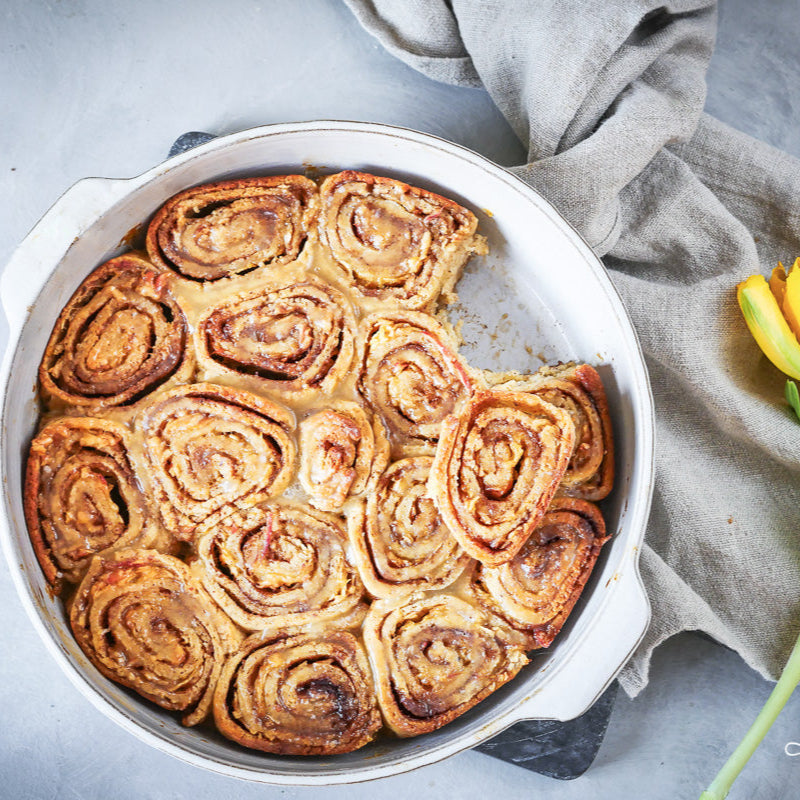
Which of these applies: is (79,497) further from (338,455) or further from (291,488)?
(338,455)

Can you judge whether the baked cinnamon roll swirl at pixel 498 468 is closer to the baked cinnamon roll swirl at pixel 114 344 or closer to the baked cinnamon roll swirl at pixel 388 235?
the baked cinnamon roll swirl at pixel 388 235

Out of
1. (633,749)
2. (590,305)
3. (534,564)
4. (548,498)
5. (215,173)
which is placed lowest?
(633,749)

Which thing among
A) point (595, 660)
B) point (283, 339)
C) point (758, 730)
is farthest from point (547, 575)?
point (283, 339)

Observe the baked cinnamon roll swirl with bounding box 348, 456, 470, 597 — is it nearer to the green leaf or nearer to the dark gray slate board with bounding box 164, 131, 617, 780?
the dark gray slate board with bounding box 164, 131, 617, 780

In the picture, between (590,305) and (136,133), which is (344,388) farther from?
(136,133)

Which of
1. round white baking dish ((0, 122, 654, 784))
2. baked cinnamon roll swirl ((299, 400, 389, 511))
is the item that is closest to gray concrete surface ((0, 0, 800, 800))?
round white baking dish ((0, 122, 654, 784))

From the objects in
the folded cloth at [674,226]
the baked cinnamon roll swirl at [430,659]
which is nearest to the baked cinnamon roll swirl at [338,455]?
the baked cinnamon roll swirl at [430,659]

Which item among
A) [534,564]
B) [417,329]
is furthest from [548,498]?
[417,329]
